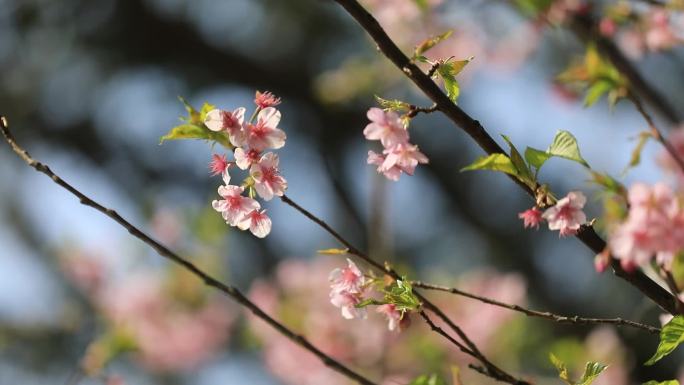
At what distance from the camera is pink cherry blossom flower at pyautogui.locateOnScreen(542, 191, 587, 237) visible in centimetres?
63

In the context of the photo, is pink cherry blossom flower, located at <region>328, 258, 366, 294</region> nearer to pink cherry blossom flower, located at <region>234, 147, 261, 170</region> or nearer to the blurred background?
pink cherry blossom flower, located at <region>234, 147, 261, 170</region>

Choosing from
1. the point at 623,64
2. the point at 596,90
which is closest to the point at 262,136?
the point at 596,90

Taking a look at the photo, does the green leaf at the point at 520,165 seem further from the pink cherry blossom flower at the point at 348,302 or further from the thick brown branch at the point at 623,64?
the thick brown branch at the point at 623,64

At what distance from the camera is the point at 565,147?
0.65 meters

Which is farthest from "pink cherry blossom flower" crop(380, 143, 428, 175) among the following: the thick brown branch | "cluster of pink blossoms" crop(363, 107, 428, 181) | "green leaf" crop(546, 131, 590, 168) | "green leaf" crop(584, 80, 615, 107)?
the thick brown branch

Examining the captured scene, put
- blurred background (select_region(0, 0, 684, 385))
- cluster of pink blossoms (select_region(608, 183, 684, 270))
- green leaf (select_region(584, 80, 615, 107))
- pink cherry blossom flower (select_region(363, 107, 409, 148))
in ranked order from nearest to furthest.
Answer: cluster of pink blossoms (select_region(608, 183, 684, 270)) → pink cherry blossom flower (select_region(363, 107, 409, 148)) → green leaf (select_region(584, 80, 615, 107)) → blurred background (select_region(0, 0, 684, 385))

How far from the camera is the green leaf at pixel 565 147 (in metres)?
0.64

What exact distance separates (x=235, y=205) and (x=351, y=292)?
13 cm

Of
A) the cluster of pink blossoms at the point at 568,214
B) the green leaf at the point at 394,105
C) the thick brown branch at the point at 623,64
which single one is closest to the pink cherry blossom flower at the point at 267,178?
Answer: the green leaf at the point at 394,105

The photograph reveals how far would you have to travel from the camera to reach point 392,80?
197 cm

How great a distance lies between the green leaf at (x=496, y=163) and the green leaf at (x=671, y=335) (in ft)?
0.55

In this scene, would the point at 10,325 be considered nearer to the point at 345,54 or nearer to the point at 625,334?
the point at 345,54

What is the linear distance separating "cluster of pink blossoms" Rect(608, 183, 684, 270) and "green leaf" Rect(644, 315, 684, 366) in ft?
0.32

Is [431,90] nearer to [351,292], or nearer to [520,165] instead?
[520,165]
